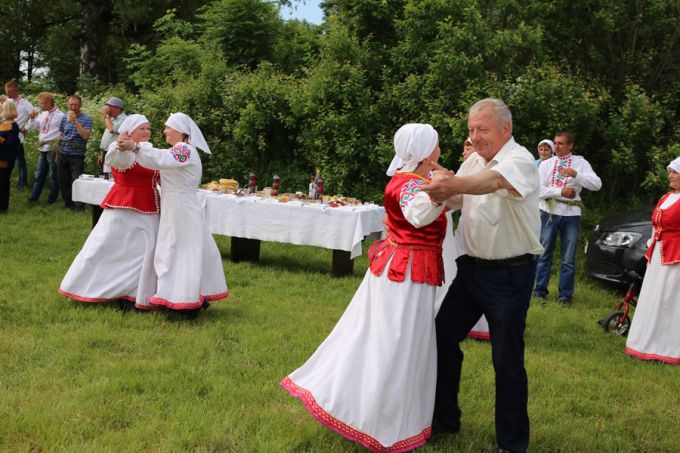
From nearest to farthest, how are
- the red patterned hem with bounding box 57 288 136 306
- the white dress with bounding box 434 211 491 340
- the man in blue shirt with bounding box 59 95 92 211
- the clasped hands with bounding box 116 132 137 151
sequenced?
the clasped hands with bounding box 116 132 137 151 → the white dress with bounding box 434 211 491 340 → the red patterned hem with bounding box 57 288 136 306 → the man in blue shirt with bounding box 59 95 92 211

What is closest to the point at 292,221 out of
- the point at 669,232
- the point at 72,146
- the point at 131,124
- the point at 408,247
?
the point at 131,124

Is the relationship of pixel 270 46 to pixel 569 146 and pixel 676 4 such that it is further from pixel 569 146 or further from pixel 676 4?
pixel 569 146

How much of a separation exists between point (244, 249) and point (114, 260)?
10.4 ft

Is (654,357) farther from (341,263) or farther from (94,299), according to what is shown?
→ (94,299)

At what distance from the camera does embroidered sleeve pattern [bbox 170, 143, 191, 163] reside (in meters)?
6.19

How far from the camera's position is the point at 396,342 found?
3867 millimetres

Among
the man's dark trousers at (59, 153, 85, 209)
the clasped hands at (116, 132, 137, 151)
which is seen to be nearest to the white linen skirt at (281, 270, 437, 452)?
the clasped hands at (116, 132, 137, 151)

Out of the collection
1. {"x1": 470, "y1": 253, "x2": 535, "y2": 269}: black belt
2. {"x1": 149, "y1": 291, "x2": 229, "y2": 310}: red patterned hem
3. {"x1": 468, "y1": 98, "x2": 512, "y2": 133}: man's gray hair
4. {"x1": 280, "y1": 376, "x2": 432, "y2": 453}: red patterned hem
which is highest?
{"x1": 468, "y1": 98, "x2": 512, "y2": 133}: man's gray hair

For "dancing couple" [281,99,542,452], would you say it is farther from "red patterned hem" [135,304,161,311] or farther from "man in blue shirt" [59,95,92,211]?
"man in blue shirt" [59,95,92,211]

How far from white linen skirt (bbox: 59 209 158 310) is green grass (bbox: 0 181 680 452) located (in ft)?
0.61

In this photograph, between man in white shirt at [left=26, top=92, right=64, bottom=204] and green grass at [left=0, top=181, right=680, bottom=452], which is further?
man in white shirt at [left=26, top=92, right=64, bottom=204]

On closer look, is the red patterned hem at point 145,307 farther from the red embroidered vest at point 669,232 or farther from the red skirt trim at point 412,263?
the red embroidered vest at point 669,232

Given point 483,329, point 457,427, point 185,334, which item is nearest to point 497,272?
point 457,427

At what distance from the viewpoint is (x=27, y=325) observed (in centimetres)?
612
